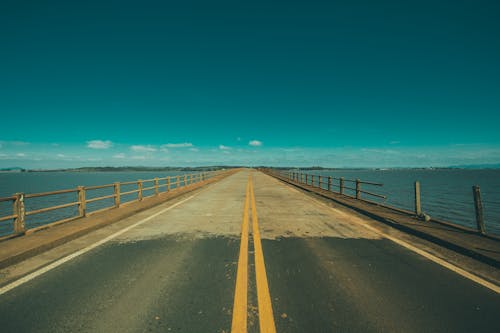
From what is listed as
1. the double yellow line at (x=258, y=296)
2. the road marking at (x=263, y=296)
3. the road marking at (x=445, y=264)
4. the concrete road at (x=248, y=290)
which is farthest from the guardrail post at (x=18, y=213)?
the road marking at (x=445, y=264)

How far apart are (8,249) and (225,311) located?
209 inches

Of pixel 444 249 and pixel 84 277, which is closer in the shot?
pixel 84 277

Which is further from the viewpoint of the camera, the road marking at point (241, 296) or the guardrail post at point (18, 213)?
the guardrail post at point (18, 213)

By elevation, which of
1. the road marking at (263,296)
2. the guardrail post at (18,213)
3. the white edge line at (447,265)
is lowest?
the white edge line at (447,265)

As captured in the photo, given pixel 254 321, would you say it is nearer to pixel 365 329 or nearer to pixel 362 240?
pixel 365 329

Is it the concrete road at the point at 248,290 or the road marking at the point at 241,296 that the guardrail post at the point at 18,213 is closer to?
the concrete road at the point at 248,290

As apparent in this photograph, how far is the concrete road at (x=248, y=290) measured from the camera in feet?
9.56

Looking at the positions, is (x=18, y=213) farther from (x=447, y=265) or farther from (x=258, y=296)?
(x=447, y=265)

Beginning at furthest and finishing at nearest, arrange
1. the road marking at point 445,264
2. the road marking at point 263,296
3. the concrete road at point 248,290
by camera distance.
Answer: the road marking at point 445,264
the concrete road at point 248,290
the road marking at point 263,296

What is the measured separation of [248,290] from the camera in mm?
3633

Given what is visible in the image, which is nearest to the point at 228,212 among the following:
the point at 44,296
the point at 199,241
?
the point at 199,241

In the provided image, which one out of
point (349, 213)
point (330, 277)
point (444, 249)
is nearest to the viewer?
point (330, 277)

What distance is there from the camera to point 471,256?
5.05m

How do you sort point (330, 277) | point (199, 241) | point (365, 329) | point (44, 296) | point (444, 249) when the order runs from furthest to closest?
point (199, 241)
point (444, 249)
point (330, 277)
point (44, 296)
point (365, 329)
